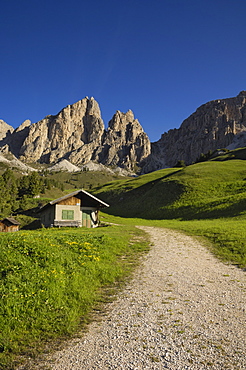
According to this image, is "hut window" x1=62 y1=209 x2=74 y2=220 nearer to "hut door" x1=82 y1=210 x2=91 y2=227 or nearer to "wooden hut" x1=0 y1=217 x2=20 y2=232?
"hut door" x1=82 y1=210 x2=91 y2=227

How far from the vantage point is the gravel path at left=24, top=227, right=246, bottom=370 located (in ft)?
18.6

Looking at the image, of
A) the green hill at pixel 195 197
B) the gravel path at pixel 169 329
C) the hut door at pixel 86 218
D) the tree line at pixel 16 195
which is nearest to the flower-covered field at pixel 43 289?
the gravel path at pixel 169 329

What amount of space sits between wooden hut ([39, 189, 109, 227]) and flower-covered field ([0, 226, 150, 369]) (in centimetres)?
3044

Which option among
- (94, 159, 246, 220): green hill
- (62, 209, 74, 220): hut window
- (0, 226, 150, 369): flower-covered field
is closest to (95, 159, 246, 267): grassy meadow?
(94, 159, 246, 220): green hill

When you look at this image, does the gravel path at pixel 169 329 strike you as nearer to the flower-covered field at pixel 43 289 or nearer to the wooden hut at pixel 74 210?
the flower-covered field at pixel 43 289

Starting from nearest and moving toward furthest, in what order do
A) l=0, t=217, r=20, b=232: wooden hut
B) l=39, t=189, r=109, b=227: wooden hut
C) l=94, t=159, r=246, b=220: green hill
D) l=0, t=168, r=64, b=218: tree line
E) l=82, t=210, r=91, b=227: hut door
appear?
l=39, t=189, r=109, b=227: wooden hut, l=82, t=210, r=91, b=227: hut door, l=94, t=159, r=246, b=220: green hill, l=0, t=217, r=20, b=232: wooden hut, l=0, t=168, r=64, b=218: tree line

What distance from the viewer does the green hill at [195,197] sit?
48094 mm

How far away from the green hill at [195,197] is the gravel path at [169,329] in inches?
1308

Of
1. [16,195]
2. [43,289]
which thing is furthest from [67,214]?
[16,195]

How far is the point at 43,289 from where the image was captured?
8.90 m

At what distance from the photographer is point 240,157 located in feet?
382

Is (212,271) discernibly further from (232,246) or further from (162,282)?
(232,246)

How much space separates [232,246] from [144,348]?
15.5 metres

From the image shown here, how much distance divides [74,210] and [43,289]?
122ft
